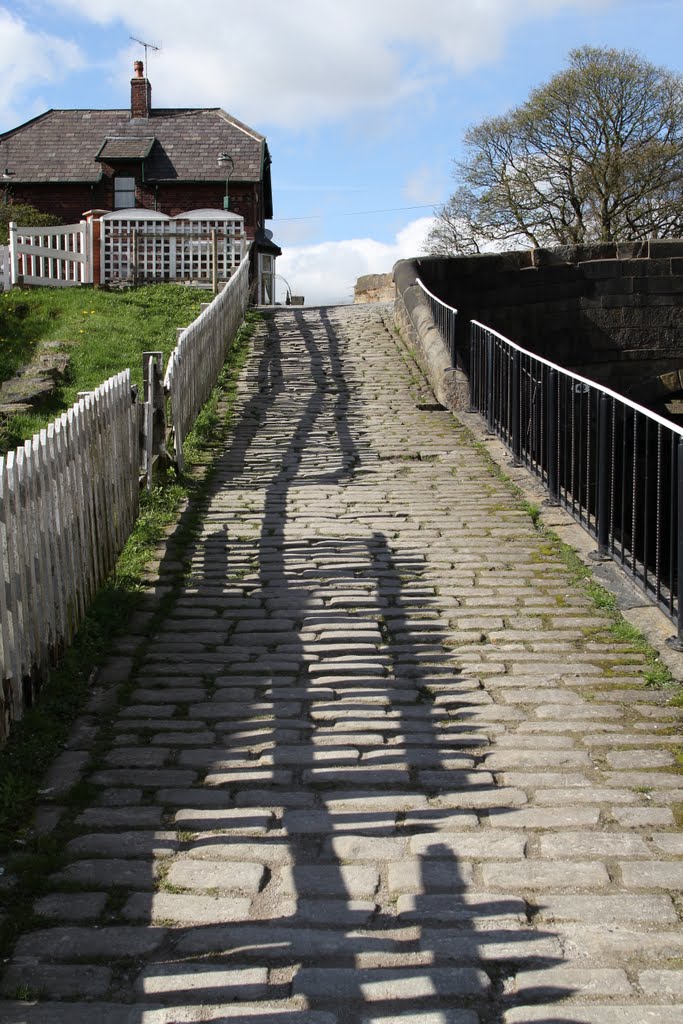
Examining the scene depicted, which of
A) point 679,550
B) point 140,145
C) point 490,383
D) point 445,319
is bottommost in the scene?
point 679,550

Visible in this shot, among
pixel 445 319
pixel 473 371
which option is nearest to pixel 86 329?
pixel 445 319

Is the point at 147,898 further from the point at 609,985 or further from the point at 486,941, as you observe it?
the point at 609,985

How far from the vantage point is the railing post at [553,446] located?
29.9 feet

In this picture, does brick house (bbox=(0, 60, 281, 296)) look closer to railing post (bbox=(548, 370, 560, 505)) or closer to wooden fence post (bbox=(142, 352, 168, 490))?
wooden fence post (bbox=(142, 352, 168, 490))

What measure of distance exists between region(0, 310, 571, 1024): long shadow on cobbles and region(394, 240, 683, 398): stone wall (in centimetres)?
1112

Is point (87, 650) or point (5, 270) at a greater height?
point (5, 270)

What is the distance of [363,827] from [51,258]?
68.0ft

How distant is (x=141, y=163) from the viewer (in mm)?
36000

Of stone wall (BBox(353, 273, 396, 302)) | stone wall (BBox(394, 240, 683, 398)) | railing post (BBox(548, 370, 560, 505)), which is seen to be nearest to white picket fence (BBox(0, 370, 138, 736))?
railing post (BBox(548, 370, 560, 505))

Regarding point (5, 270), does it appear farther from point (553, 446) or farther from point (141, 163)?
point (141, 163)

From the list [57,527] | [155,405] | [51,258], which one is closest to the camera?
[57,527]

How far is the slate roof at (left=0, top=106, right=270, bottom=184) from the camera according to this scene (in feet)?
Result: 118

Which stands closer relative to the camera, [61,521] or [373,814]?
[373,814]

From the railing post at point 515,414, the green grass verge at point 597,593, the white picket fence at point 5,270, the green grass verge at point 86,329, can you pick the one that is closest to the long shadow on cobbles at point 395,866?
the green grass verge at point 597,593
